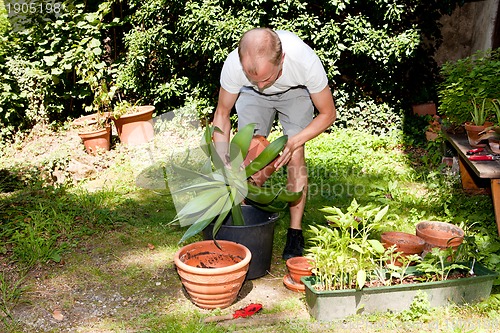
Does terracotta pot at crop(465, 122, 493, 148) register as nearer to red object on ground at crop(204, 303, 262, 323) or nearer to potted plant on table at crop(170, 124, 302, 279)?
potted plant on table at crop(170, 124, 302, 279)

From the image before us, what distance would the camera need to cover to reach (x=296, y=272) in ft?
10.4

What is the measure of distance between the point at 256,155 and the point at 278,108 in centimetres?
48

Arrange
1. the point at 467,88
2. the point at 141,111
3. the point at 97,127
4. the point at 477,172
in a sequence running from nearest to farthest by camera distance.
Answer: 1. the point at 477,172
2. the point at 467,88
3. the point at 97,127
4. the point at 141,111

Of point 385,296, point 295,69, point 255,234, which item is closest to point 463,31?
point 295,69

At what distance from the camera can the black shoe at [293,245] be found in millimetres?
3568

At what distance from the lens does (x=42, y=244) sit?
362 cm

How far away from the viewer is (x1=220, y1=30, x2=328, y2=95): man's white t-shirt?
3.18m

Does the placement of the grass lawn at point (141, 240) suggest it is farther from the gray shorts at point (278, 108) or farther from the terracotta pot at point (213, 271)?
the gray shorts at point (278, 108)

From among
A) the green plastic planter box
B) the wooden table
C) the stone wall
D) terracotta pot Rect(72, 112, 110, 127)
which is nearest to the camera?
the green plastic planter box

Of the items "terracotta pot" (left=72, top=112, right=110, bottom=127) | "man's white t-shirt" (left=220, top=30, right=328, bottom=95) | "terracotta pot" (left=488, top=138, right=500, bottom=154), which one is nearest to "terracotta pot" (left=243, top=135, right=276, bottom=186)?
"man's white t-shirt" (left=220, top=30, right=328, bottom=95)

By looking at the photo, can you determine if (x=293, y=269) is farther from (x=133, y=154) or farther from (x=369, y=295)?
(x=133, y=154)

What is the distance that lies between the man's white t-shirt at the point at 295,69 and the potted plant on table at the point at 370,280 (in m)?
0.84

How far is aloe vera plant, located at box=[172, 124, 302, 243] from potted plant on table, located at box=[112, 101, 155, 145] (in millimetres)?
3546

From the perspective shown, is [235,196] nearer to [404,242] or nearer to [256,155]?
[256,155]
